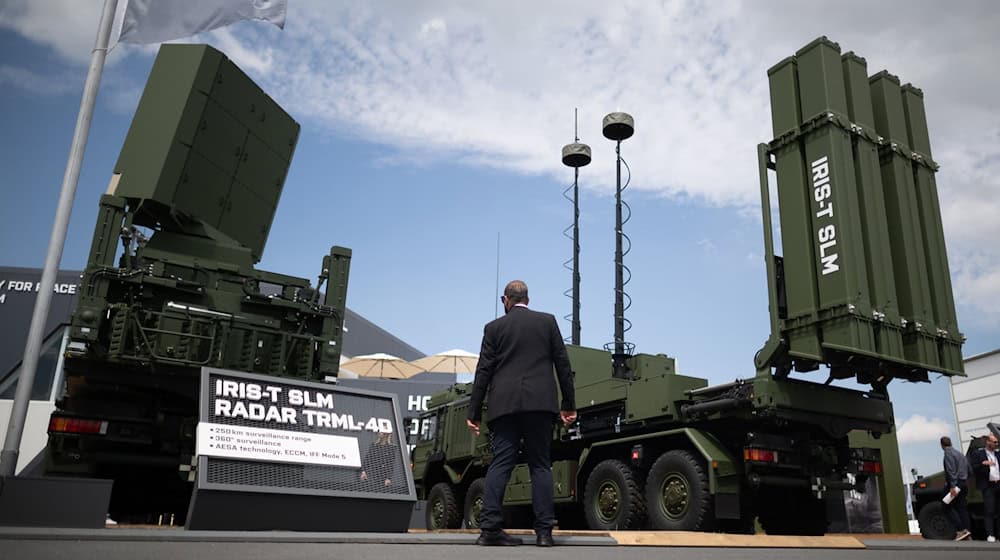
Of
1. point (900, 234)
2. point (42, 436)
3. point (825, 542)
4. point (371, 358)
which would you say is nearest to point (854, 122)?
point (900, 234)

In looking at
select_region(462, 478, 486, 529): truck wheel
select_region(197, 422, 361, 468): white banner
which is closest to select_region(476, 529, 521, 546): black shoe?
select_region(197, 422, 361, 468): white banner

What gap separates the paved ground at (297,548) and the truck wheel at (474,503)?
709cm

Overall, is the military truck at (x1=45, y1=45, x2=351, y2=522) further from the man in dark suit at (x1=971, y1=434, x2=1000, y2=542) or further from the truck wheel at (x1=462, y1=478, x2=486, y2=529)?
the man in dark suit at (x1=971, y1=434, x2=1000, y2=542)

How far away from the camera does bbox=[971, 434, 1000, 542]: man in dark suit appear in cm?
962

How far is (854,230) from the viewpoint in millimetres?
7844

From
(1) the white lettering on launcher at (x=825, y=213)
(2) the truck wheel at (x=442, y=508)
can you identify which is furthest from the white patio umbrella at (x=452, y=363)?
(1) the white lettering on launcher at (x=825, y=213)

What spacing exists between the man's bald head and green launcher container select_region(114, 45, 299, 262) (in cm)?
521

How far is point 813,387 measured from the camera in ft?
26.4

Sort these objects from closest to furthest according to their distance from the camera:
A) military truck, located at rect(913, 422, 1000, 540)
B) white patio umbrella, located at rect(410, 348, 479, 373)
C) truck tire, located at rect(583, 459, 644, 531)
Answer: truck tire, located at rect(583, 459, 644, 531) → military truck, located at rect(913, 422, 1000, 540) → white patio umbrella, located at rect(410, 348, 479, 373)

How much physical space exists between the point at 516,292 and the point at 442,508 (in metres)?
8.28

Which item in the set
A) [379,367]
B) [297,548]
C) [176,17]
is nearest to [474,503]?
[176,17]

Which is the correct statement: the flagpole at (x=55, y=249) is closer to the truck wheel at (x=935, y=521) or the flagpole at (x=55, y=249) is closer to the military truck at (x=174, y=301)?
the military truck at (x=174, y=301)

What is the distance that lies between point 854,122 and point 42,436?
19.3 metres

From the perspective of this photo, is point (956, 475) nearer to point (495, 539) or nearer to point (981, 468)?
point (981, 468)
